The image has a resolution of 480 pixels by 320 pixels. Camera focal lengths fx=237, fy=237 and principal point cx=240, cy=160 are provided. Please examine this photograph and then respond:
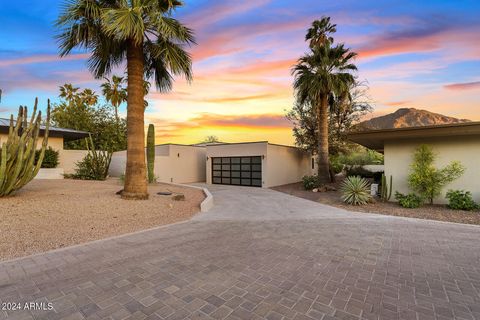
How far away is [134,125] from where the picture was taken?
8.48 metres

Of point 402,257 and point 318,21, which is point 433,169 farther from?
point 318,21

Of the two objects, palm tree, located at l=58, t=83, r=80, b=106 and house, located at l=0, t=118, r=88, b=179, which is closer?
house, located at l=0, t=118, r=88, b=179

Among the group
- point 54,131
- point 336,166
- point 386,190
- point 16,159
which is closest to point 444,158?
point 386,190

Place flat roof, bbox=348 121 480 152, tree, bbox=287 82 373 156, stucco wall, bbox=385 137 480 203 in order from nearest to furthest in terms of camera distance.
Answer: flat roof, bbox=348 121 480 152
stucco wall, bbox=385 137 480 203
tree, bbox=287 82 373 156

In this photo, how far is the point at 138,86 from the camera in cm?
857

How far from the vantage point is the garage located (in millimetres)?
17011

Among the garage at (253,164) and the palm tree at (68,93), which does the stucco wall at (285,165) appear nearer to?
the garage at (253,164)

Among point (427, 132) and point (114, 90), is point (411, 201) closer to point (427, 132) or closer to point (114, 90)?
point (427, 132)

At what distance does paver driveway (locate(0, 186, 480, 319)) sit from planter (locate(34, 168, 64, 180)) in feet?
39.8

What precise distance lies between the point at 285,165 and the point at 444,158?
410 inches

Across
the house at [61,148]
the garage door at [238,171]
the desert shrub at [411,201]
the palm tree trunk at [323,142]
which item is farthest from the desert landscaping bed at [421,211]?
the house at [61,148]

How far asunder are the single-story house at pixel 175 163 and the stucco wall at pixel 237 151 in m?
1.77

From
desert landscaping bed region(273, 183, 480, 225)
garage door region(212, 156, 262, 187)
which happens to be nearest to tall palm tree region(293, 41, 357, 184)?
desert landscaping bed region(273, 183, 480, 225)

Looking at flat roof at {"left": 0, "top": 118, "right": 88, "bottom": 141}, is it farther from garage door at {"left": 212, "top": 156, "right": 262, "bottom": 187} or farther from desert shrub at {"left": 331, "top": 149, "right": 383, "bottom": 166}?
desert shrub at {"left": 331, "top": 149, "right": 383, "bottom": 166}
